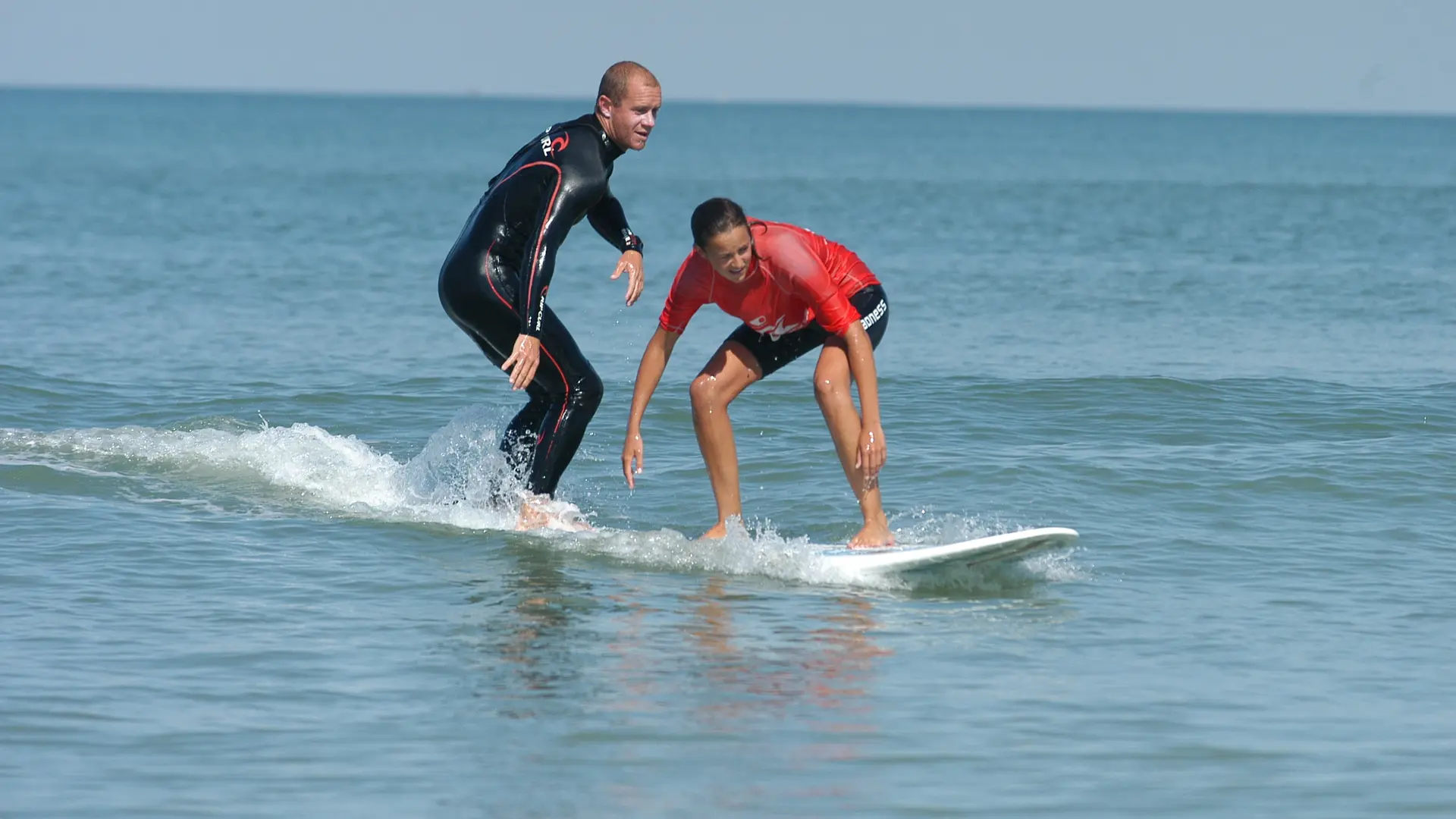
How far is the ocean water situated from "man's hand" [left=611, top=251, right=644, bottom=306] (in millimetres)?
1219

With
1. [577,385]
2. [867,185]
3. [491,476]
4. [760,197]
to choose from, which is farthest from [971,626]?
[867,185]

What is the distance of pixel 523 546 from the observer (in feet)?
27.3

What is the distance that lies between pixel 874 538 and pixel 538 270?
76.8 inches

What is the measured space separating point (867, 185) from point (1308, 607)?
2102 inches

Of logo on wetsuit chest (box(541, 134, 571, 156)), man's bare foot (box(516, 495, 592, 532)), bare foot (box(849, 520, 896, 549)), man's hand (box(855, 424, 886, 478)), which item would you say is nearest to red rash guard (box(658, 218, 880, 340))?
man's hand (box(855, 424, 886, 478))

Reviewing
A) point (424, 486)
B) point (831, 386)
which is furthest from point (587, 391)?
point (424, 486)

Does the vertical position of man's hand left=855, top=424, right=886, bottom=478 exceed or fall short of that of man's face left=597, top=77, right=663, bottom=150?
it falls short

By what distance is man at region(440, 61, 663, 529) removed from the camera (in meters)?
7.72

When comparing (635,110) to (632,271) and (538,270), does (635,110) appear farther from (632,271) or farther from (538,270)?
(538,270)

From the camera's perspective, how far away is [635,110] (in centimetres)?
780

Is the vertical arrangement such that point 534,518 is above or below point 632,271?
below

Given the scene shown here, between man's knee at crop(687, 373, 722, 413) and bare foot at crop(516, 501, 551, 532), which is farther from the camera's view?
bare foot at crop(516, 501, 551, 532)

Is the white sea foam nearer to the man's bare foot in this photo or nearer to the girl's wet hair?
the man's bare foot

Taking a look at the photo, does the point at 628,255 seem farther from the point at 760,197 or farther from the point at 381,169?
the point at 381,169
